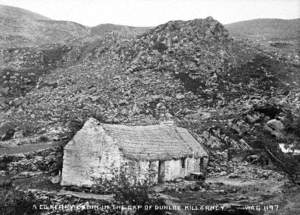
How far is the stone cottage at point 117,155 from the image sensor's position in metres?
20.4

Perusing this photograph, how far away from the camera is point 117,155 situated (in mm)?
20219

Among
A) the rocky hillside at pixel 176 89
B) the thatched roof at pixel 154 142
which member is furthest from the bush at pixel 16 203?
the rocky hillside at pixel 176 89

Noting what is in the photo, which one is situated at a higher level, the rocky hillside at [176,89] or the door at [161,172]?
the rocky hillside at [176,89]

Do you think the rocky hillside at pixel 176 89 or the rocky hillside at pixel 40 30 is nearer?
the rocky hillside at pixel 176 89

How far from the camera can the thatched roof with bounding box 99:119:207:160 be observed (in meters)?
21.0

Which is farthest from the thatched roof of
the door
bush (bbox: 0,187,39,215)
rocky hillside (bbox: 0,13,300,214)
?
bush (bbox: 0,187,39,215)

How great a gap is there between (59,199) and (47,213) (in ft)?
5.53

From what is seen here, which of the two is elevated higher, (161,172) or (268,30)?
(268,30)

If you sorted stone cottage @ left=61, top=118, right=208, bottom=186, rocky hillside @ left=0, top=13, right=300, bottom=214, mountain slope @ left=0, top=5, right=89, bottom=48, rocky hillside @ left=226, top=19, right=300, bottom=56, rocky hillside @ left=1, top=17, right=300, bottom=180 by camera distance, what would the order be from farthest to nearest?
rocky hillside @ left=226, top=19, right=300, bottom=56 < mountain slope @ left=0, top=5, right=89, bottom=48 < rocky hillside @ left=1, top=17, right=300, bottom=180 < rocky hillside @ left=0, top=13, right=300, bottom=214 < stone cottage @ left=61, top=118, right=208, bottom=186

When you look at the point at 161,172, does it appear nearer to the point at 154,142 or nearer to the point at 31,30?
the point at 154,142

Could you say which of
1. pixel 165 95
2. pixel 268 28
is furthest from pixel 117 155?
pixel 268 28

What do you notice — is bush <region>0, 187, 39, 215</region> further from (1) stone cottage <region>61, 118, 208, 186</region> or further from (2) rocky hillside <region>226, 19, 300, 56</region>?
(2) rocky hillside <region>226, 19, 300, 56</region>

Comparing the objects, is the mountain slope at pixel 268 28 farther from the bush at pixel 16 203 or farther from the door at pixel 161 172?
the bush at pixel 16 203

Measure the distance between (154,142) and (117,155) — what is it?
3.08 meters
